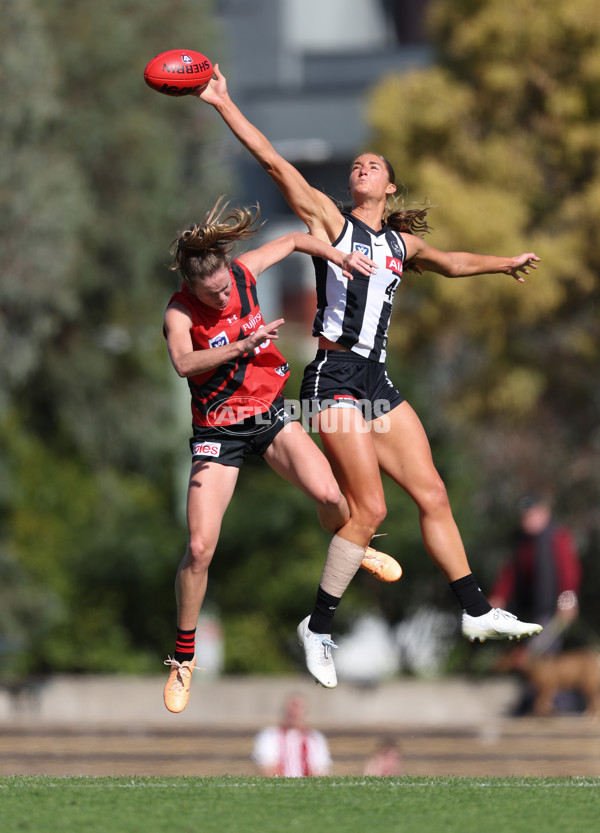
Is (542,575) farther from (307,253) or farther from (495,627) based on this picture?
(307,253)

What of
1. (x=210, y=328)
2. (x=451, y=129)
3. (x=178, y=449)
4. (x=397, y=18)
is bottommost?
(x=210, y=328)

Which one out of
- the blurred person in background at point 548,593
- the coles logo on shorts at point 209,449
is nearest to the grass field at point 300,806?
the coles logo on shorts at point 209,449

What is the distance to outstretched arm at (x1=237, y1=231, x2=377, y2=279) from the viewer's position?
6.88 m

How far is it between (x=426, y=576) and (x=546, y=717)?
5.06 meters

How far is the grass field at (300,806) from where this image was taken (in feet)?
19.2

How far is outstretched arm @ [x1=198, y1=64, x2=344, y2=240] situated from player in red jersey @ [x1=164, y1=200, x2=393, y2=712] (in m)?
0.24

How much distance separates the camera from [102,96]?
19562 millimetres

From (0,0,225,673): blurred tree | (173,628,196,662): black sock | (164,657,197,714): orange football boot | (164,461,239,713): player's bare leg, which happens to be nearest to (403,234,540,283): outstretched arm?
(164,461,239,713): player's bare leg

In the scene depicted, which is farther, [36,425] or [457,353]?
[36,425]

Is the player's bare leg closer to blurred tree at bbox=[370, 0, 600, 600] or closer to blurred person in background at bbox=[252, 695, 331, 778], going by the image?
blurred person in background at bbox=[252, 695, 331, 778]

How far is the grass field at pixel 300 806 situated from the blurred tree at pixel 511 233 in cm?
1080

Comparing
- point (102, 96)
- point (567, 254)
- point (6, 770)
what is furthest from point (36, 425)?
point (6, 770)

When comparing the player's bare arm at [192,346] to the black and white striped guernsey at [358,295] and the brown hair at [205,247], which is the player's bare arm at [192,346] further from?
the black and white striped guernsey at [358,295]

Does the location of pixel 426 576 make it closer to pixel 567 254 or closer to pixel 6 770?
pixel 567 254
